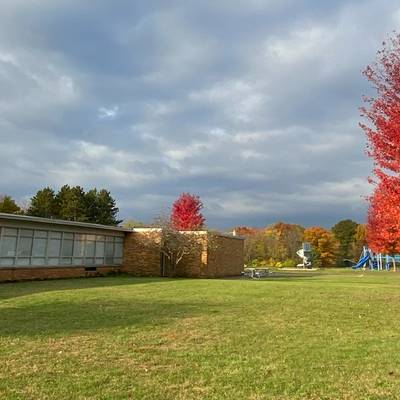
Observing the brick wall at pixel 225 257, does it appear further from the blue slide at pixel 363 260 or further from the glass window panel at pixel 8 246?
the blue slide at pixel 363 260

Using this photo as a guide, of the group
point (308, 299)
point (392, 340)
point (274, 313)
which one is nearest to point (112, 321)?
point (274, 313)

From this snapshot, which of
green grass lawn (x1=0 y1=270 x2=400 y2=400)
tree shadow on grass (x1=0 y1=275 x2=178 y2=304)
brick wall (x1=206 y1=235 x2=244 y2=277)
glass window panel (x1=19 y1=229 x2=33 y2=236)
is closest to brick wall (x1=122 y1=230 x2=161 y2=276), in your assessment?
brick wall (x1=206 y1=235 x2=244 y2=277)

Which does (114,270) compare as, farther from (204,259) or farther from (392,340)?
(392,340)

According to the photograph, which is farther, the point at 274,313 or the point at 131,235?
the point at 131,235

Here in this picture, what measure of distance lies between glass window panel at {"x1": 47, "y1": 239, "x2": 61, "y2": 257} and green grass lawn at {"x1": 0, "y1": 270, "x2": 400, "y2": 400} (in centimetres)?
1333

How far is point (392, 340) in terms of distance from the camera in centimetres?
828

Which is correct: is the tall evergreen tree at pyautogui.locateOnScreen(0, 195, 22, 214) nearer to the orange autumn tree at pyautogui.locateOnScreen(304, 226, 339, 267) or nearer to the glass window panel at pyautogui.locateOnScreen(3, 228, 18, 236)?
the glass window panel at pyautogui.locateOnScreen(3, 228, 18, 236)

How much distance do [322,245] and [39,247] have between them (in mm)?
61126

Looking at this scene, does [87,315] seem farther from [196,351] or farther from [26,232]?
[26,232]

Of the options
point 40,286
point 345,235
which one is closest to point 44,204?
point 40,286

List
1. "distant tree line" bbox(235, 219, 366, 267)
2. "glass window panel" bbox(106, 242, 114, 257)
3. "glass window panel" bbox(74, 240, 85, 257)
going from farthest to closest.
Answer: "distant tree line" bbox(235, 219, 366, 267), "glass window panel" bbox(106, 242, 114, 257), "glass window panel" bbox(74, 240, 85, 257)

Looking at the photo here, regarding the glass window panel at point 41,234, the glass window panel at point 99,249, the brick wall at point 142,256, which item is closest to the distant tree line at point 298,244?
the brick wall at point 142,256

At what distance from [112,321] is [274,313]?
379cm

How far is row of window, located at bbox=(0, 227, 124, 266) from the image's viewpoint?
76.5ft
